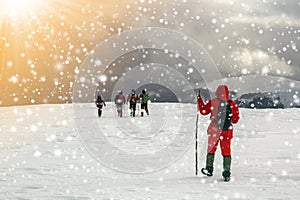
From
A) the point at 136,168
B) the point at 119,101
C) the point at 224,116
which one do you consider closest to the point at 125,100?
the point at 119,101

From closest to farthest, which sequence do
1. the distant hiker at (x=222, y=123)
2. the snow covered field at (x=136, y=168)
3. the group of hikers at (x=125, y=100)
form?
1. the snow covered field at (x=136, y=168)
2. the distant hiker at (x=222, y=123)
3. the group of hikers at (x=125, y=100)

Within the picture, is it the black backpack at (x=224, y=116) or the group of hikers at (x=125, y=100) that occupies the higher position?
the group of hikers at (x=125, y=100)

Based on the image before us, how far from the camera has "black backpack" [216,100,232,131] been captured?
24.1ft

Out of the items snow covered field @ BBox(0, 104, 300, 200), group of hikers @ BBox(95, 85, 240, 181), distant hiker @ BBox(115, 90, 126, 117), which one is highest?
distant hiker @ BBox(115, 90, 126, 117)

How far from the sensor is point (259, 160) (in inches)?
375

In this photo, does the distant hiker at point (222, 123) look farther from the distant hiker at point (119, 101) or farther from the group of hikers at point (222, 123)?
the distant hiker at point (119, 101)

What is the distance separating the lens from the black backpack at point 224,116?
7.33m

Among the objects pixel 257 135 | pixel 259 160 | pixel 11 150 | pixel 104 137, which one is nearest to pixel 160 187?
pixel 259 160

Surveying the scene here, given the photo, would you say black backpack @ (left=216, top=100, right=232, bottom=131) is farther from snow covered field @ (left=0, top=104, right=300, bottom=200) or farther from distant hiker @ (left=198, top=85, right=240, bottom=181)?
snow covered field @ (left=0, top=104, right=300, bottom=200)

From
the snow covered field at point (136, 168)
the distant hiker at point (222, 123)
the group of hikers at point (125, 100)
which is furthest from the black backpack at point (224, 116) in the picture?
the group of hikers at point (125, 100)

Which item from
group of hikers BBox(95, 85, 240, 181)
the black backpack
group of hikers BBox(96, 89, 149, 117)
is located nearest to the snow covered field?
group of hikers BBox(95, 85, 240, 181)

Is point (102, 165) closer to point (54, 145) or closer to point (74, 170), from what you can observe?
point (74, 170)

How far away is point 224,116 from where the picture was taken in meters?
7.33

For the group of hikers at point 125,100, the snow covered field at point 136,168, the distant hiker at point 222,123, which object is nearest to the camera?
the snow covered field at point 136,168
